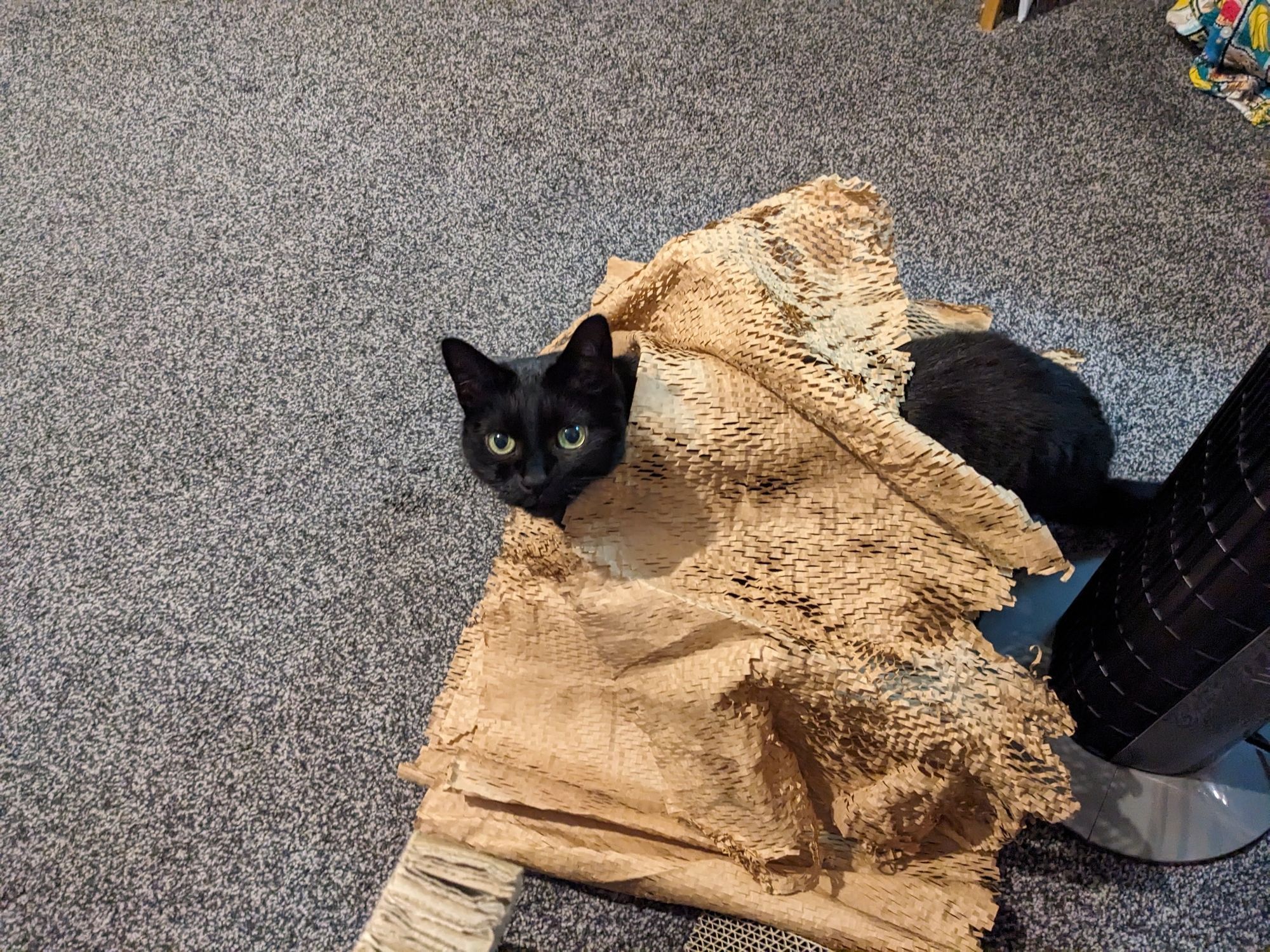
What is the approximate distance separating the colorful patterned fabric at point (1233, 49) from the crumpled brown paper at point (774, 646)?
106 cm

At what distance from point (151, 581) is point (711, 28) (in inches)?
55.8

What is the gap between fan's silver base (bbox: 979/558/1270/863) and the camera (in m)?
0.82

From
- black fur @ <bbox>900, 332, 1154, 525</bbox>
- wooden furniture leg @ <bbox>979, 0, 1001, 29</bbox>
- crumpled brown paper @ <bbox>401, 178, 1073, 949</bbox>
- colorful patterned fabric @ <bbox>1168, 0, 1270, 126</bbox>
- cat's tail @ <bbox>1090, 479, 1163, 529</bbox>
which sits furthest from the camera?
wooden furniture leg @ <bbox>979, 0, 1001, 29</bbox>

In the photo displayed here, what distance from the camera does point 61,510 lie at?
115cm

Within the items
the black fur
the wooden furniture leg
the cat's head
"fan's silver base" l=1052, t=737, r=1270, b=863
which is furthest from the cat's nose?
the wooden furniture leg

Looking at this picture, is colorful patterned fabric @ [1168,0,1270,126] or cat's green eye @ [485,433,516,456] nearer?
cat's green eye @ [485,433,516,456]

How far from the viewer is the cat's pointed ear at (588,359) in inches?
26.0

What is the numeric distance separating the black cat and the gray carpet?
12.5 inches

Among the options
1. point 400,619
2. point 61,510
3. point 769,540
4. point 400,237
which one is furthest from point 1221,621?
point 61,510

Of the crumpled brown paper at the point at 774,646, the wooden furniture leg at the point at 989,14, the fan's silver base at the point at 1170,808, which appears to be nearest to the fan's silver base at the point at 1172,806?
the fan's silver base at the point at 1170,808

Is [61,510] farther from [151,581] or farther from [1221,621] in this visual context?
[1221,621]

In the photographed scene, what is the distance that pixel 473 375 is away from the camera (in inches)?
28.0

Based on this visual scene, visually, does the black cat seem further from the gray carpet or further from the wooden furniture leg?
the wooden furniture leg

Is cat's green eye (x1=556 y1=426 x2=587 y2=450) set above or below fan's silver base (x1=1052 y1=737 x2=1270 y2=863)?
above
